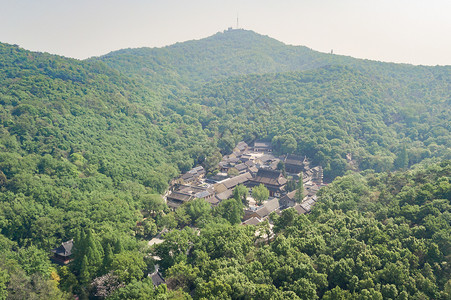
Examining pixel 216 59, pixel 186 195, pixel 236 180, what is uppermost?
pixel 216 59

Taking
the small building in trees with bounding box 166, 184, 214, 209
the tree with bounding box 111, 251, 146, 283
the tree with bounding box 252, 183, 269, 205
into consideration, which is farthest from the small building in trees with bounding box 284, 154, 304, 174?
the tree with bounding box 111, 251, 146, 283

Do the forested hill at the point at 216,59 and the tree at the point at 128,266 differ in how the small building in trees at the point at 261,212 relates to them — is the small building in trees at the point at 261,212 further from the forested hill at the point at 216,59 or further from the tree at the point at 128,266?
the forested hill at the point at 216,59

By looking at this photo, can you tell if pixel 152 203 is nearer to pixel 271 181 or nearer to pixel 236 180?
A: pixel 236 180

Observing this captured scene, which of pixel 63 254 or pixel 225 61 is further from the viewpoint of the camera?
pixel 225 61

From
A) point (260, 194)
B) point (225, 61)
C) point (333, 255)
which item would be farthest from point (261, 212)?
point (225, 61)

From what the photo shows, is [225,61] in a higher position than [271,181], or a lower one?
higher

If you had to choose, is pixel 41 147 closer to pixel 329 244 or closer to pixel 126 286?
pixel 126 286

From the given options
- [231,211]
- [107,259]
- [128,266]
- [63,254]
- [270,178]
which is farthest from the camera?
[270,178]
